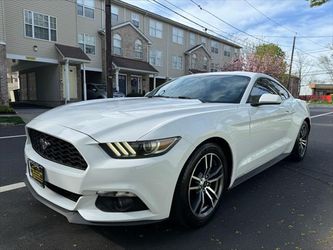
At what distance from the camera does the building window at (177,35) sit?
33906 millimetres

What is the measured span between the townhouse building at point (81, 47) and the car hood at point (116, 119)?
17059 millimetres

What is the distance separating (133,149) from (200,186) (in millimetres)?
945

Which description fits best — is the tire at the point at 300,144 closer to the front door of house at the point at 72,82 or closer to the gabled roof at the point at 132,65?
the front door of house at the point at 72,82

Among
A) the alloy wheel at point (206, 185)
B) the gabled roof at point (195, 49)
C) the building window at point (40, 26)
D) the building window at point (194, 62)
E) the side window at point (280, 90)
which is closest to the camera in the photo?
the alloy wheel at point (206, 185)

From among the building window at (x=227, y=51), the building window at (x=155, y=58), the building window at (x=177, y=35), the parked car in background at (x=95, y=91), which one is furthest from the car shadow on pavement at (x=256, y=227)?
the building window at (x=227, y=51)

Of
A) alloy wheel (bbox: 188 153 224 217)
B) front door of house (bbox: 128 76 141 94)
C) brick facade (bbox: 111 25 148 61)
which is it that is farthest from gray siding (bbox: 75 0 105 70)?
alloy wheel (bbox: 188 153 224 217)

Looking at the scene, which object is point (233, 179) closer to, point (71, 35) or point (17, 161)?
point (17, 161)

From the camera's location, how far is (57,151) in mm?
2723

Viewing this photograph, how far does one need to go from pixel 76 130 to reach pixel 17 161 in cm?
349

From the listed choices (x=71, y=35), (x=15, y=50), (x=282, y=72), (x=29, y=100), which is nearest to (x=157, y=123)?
(x=15, y=50)

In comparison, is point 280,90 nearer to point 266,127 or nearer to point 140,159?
point 266,127

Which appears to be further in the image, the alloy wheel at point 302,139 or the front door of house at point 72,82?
the front door of house at point 72,82

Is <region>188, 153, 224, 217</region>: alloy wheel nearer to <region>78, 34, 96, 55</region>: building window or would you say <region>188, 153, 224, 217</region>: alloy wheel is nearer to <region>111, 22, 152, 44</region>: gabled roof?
<region>78, 34, 96, 55</region>: building window

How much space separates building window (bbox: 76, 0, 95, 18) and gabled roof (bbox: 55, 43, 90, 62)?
3.14 meters
